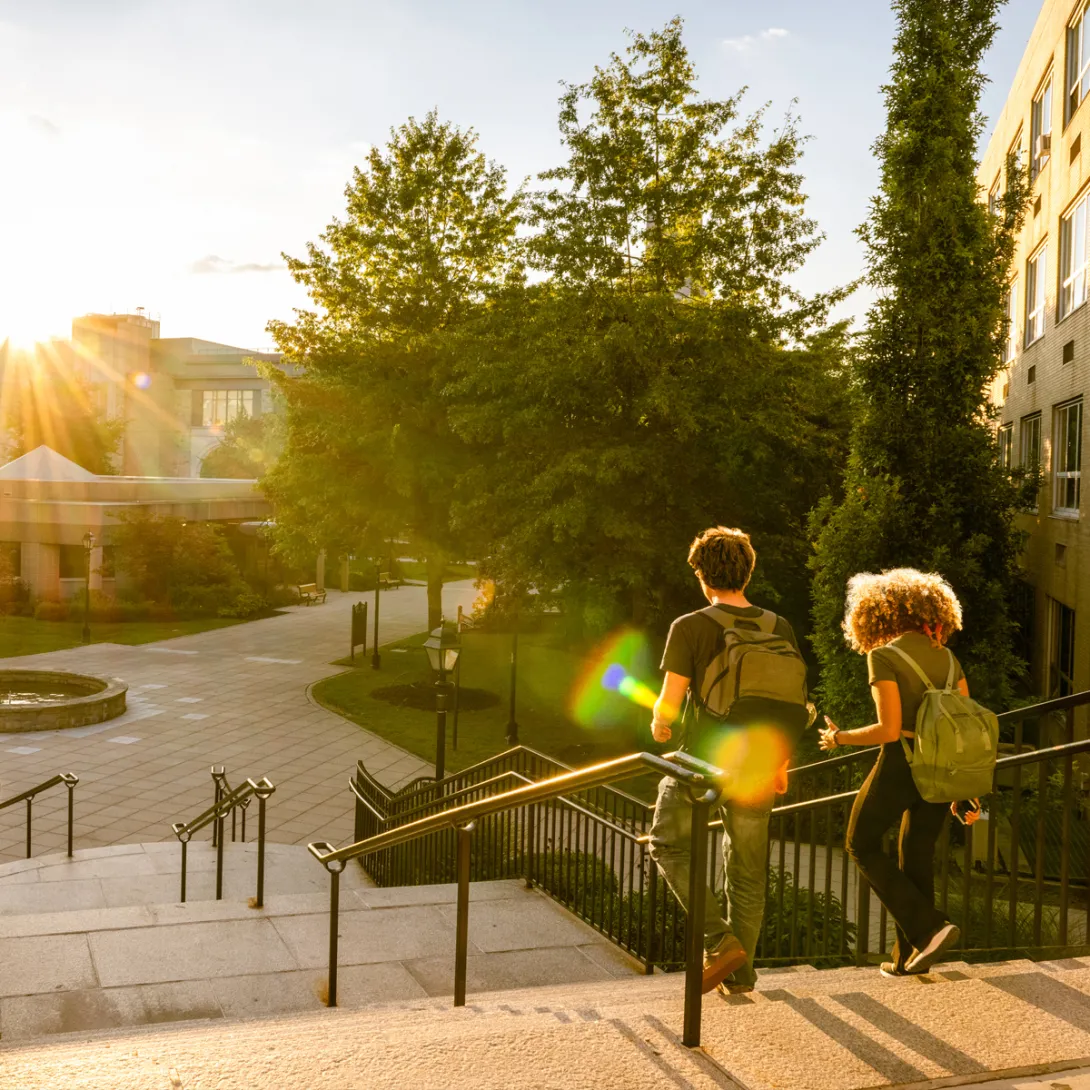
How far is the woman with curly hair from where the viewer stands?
4.27 m

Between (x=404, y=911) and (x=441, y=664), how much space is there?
6459 millimetres

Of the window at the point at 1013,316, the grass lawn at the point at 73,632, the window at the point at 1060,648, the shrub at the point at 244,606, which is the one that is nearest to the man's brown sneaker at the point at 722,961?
the window at the point at 1060,648

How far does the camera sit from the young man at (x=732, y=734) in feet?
13.6

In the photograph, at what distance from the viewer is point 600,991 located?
16.6 ft

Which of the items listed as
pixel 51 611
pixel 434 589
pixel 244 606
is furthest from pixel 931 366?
pixel 51 611

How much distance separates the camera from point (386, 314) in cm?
2530

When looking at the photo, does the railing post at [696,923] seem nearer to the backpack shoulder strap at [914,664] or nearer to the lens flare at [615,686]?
the backpack shoulder strap at [914,664]

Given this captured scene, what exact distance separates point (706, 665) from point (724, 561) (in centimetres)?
45

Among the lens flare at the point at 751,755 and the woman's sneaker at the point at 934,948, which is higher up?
the lens flare at the point at 751,755

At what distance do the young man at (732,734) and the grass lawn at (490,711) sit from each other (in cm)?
1307

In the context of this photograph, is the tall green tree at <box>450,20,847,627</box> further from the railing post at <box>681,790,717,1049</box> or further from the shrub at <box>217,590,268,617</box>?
the shrub at <box>217,590,268,617</box>

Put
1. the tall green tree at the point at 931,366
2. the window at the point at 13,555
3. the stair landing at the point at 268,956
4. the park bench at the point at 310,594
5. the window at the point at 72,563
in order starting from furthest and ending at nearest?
the park bench at the point at 310,594, the window at the point at 72,563, the window at the point at 13,555, the tall green tree at the point at 931,366, the stair landing at the point at 268,956

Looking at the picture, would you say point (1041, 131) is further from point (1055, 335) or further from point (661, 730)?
point (661, 730)

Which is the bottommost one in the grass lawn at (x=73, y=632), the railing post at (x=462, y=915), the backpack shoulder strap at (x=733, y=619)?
the grass lawn at (x=73, y=632)
